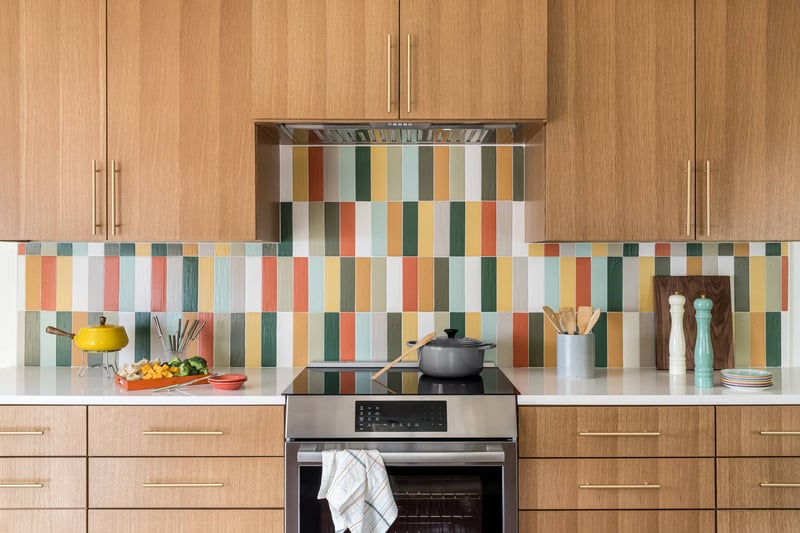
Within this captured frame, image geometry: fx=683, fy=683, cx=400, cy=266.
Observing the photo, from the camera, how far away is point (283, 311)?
107 inches

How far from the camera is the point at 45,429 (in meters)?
2.09

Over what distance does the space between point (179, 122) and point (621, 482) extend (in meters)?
1.84

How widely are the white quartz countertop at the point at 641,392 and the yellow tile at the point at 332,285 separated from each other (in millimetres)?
757

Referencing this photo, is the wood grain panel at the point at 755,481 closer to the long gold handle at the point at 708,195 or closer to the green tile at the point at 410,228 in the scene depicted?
the long gold handle at the point at 708,195

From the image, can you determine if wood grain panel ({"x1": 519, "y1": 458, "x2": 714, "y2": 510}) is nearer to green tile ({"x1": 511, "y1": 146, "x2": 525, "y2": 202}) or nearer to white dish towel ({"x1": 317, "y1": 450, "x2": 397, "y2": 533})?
white dish towel ({"x1": 317, "y1": 450, "x2": 397, "y2": 533})

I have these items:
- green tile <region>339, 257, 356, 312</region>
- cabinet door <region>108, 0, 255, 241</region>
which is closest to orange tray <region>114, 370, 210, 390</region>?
cabinet door <region>108, 0, 255, 241</region>

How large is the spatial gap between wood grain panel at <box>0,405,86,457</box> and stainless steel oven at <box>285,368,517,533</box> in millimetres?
646

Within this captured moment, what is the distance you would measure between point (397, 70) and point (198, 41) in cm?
68

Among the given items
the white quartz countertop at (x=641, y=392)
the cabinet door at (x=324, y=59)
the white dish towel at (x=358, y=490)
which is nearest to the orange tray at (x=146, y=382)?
the white dish towel at (x=358, y=490)

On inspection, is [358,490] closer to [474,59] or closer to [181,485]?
[181,485]

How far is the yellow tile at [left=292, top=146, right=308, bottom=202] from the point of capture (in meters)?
2.71

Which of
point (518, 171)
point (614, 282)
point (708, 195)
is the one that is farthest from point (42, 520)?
point (708, 195)

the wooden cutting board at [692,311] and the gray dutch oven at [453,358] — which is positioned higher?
the wooden cutting board at [692,311]

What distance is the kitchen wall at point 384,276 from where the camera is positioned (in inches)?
107
